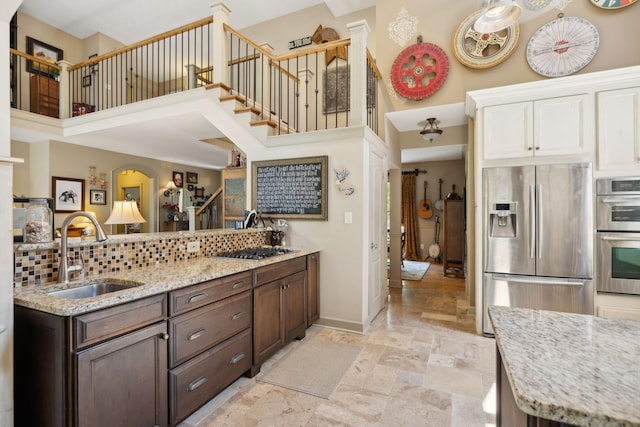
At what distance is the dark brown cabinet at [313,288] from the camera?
3.29m

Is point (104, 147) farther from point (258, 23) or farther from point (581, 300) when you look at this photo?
point (581, 300)

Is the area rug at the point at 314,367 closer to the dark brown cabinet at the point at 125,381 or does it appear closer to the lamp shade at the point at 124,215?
the dark brown cabinet at the point at 125,381

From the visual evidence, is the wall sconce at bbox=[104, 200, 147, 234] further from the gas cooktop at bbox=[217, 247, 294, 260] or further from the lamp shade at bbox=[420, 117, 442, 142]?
the lamp shade at bbox=[420, 117, 442, 142]

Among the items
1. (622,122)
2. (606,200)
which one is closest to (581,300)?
(606,200)

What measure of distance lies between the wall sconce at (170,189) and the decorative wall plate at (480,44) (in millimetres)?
6474

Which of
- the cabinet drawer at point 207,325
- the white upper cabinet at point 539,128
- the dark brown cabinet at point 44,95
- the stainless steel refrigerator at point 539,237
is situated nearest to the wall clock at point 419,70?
the white upper cabinet at point 539,128

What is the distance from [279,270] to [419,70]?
2.99 meters

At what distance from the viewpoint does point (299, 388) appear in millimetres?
2314

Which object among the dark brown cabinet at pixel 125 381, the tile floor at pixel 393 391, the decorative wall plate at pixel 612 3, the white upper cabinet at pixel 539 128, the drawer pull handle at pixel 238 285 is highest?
the decorative wall plate at pixel 612 3

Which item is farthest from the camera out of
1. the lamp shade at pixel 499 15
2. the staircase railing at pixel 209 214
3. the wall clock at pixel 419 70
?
the staircase railing at pixel 209 214

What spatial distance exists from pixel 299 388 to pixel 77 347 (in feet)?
4.91

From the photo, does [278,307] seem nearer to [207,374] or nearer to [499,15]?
[207,374]

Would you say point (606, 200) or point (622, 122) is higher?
point (622, 122)

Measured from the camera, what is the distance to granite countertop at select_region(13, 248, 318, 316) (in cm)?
138
